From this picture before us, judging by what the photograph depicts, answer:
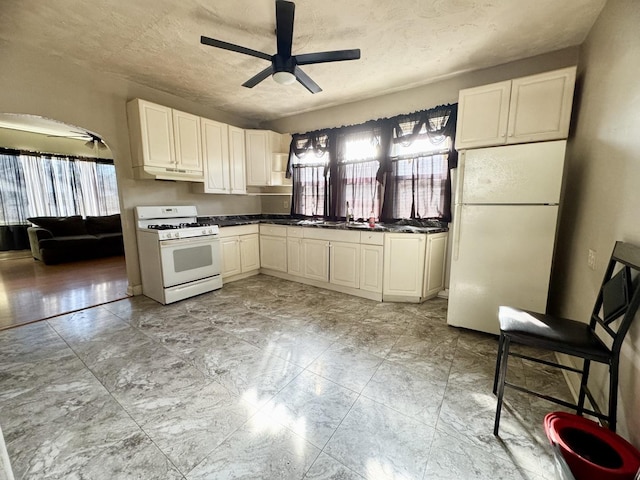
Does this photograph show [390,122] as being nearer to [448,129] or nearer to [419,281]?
[448,129]

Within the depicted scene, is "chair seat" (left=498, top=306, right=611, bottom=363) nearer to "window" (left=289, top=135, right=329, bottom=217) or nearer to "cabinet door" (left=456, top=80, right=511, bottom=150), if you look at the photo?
"cabinet door" (left=456, top=80, right=511, bottom=150)

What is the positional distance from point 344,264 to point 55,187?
726 cm

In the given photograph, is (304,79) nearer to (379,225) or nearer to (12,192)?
(379,225)

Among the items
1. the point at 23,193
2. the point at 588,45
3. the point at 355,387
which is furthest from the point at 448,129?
the point at 23,193

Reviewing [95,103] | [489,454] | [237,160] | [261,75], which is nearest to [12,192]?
[95,103]

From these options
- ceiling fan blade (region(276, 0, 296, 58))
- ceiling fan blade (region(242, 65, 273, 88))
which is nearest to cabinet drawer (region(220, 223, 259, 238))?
ceiling fan blade (region(242, 65, 273, 88))

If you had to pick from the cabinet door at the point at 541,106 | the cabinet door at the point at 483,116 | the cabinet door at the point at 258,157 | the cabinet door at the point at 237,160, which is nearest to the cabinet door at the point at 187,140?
the cabinet door at the point at 237,160

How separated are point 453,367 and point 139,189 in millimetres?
4149

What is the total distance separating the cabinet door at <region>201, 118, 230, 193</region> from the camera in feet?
12.9

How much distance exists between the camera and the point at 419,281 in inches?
127

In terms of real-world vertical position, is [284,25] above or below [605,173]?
above

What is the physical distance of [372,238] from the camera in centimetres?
340

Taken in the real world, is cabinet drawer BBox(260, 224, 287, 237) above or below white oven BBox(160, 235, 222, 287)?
above

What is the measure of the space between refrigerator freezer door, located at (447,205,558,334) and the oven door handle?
308cm
